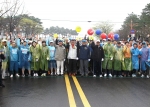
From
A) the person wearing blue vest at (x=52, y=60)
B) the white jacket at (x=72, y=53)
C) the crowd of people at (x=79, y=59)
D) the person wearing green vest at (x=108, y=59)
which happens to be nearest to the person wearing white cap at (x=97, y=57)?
the crowd of people at (x=79, y=59)

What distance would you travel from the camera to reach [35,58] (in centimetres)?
1320

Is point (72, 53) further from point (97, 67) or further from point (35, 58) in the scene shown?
point (35, 58)

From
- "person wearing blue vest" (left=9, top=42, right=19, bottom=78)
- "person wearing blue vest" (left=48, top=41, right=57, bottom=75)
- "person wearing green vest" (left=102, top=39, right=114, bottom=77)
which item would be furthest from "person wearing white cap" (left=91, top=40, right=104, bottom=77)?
"person wearing blue vest" (left=9, top=42, right=19, bottom=78)

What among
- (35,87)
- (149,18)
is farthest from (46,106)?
(149,18)

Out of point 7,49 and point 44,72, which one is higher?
point 7,49

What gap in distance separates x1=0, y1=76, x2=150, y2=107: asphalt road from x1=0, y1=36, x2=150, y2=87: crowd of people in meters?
1.99

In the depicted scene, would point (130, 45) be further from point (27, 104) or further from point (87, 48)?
point (27, 104)

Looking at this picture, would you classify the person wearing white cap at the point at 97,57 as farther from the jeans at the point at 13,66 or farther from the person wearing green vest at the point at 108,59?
the jeans at the point at 13,66

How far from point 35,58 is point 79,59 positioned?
231cm

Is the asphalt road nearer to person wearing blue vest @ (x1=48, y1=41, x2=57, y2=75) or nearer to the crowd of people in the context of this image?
the crowd of people

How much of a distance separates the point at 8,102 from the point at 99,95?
2.98m

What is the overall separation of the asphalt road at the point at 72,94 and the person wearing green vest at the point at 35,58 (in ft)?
6.31

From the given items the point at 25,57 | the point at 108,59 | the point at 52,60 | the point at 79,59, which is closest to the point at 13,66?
the point at 25,57

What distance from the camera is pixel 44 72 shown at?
44.3 ft
